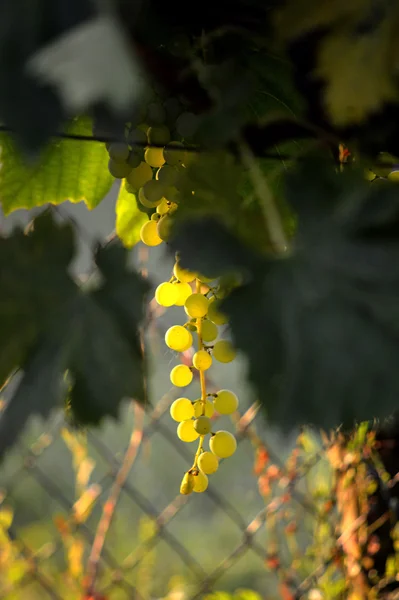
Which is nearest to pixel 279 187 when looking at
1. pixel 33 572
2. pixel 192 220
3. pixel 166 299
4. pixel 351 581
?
pixel 166 299

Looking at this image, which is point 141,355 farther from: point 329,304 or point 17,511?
point 17,511

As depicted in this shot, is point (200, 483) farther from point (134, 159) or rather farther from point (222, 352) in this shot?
point (134, 159)

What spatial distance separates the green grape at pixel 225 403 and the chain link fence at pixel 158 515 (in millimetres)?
173

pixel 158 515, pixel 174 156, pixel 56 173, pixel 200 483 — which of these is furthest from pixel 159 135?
pixel 158 515

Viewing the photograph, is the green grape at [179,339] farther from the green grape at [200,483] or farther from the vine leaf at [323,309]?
the vine leaf at [323,309]

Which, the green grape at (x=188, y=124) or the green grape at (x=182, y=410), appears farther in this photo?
the green grape at (x=182, y=410)

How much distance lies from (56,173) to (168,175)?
0.12 metres

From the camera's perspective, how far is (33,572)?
1489 millimetres

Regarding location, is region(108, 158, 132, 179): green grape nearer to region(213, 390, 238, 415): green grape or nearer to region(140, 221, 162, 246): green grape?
region(140, 221, 162, 246): green grape

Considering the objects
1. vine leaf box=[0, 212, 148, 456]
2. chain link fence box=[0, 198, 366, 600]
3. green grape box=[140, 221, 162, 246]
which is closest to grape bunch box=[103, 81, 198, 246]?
green grape box=[140, 221, 162, 246]

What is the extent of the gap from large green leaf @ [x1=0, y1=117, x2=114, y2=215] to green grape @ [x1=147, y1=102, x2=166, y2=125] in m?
0.10

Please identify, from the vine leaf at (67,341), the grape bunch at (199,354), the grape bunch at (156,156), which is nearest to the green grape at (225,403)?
the grape bunch at (199,354)

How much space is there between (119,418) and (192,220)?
0.08m

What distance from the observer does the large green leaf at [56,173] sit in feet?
1.59
